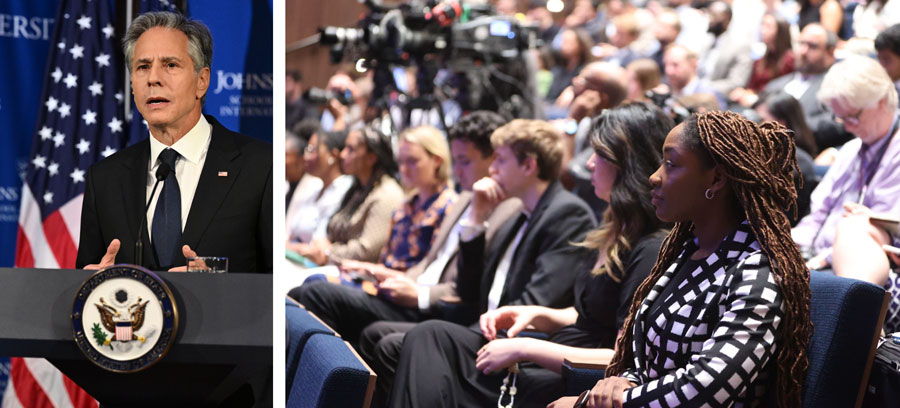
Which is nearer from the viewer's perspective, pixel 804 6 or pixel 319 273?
pixel 319 273

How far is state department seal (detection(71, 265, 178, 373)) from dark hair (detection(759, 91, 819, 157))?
301 cm

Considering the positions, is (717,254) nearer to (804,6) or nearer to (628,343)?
(628,343)

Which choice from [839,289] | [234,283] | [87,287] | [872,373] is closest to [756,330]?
[839,289]

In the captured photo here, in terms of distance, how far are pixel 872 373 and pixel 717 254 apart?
541 mm

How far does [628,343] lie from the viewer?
2.17m

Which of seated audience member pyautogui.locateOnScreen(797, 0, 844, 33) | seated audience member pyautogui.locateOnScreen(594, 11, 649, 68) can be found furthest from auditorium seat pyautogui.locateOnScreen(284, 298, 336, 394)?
seated audience member pyautogui.locateOnScreen(594, 11, 649, 68)

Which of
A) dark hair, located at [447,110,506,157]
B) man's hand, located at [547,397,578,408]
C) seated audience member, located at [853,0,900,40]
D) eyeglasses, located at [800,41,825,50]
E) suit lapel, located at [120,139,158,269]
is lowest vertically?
man's hand, located at [547,397,578,408]

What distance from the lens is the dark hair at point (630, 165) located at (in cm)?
265

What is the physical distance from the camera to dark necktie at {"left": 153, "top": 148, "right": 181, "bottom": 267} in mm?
2127

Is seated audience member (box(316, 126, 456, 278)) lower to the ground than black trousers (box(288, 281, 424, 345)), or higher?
higher

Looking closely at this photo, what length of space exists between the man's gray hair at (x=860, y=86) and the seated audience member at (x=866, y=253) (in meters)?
0.46

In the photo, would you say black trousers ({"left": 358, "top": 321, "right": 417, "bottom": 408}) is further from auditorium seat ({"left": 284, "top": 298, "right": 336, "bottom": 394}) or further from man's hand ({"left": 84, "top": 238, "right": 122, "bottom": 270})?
man's hand ({"left": 84, "top": 238, "right": 122, "bottom": 270})

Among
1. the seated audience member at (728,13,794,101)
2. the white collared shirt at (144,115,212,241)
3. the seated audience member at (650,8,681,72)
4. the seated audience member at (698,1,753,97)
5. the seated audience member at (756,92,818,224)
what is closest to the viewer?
the white collared shirt at (144,115,212,241)

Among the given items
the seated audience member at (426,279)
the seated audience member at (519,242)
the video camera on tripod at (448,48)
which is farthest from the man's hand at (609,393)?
the video camera on tripod at (448,48)
